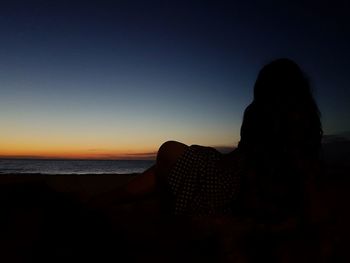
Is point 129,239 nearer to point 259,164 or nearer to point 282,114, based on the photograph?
point 259,164

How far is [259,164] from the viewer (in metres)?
2.36

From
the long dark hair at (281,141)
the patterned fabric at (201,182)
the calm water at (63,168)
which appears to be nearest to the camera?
the long dark hair at (281,141)

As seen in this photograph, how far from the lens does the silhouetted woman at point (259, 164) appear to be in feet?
7.64

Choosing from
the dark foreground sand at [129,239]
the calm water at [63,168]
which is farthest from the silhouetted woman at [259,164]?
the calm water at [63,168]

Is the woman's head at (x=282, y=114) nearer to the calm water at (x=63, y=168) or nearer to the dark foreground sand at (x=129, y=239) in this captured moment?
the dark foreground sand at (x=129, y=239)

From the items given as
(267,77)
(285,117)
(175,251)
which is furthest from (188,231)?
(267,77)

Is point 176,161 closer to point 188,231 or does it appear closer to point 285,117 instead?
point 188,231

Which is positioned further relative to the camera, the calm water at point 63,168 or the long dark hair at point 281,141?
the calm water at point 63,168

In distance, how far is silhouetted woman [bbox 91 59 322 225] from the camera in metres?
2.33

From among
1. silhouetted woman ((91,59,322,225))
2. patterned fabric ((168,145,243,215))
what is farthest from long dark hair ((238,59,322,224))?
patterned fabric ((168,145,243,215))

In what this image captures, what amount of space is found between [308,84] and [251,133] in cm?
64

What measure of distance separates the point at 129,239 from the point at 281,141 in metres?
1.79

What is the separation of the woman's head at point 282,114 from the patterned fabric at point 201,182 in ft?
0.87

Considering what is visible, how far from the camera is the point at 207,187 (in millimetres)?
2469
